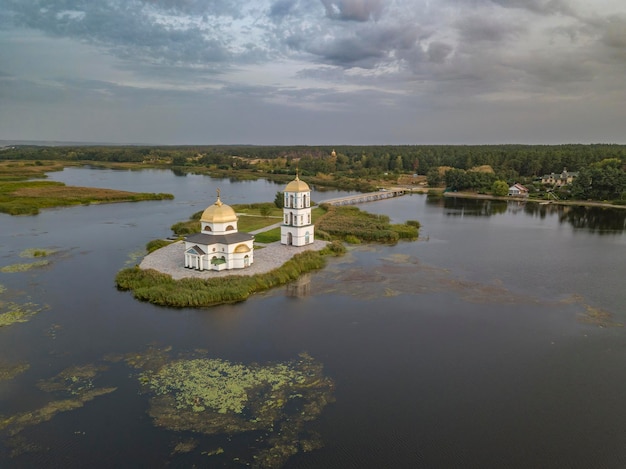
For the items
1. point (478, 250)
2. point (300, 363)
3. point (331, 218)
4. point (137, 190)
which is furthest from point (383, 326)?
point (137, 190)

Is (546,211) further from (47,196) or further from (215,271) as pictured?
(47,196)

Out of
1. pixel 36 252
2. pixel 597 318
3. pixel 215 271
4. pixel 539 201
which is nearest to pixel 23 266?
pixel 36 252

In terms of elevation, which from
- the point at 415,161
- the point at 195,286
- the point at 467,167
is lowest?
the point at 195,286

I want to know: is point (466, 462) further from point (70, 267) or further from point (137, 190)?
point (137, 190)

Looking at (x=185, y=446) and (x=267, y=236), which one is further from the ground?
(x=267, y=236)

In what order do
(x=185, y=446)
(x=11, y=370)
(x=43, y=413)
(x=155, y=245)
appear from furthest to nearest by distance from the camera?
1. (x=155, y=245)
2. (x=11, y=370)
3. (x=43, y=413)
4. (x=185, y=446)

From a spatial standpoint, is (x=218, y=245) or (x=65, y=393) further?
(x=218, y=245)
